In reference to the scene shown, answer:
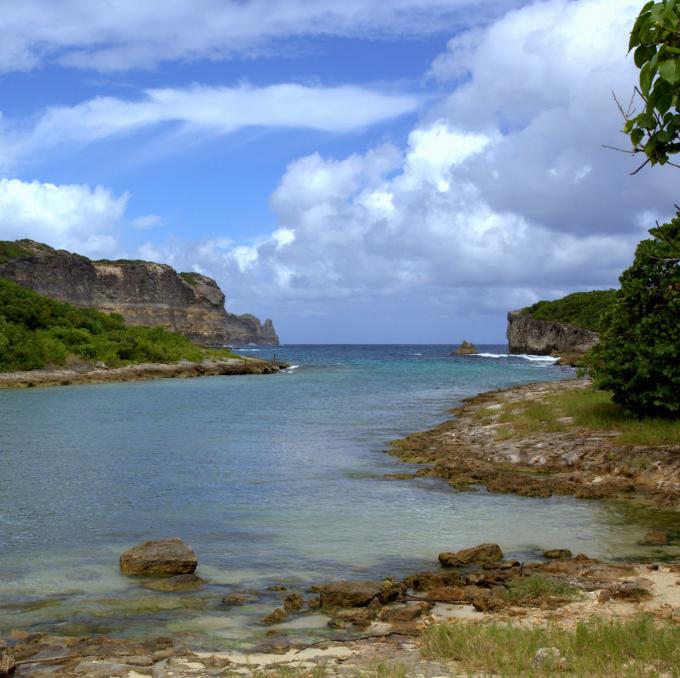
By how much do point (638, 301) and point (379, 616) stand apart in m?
15.9

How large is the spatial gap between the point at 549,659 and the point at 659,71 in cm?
544

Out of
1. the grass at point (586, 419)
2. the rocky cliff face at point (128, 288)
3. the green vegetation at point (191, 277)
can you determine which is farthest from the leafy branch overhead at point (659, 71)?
the green vegetation at point (191, 277)

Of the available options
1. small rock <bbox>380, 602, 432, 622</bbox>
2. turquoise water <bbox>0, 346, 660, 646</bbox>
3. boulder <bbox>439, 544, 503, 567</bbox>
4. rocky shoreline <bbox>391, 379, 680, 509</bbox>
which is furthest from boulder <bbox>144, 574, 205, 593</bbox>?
rocky shoreline <bbox>391, 379, 680, 509</bbox>

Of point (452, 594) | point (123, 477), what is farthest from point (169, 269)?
point (452, 594)

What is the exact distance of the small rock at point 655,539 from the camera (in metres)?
13.1

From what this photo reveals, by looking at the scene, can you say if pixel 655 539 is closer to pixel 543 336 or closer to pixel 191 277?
pixel 543 336

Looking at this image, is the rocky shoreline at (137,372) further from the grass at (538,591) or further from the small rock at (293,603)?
the grass at (538,591)

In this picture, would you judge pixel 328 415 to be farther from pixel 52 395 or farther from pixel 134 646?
pixel 134 646

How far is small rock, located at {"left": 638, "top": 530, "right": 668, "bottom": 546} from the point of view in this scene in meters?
13.1

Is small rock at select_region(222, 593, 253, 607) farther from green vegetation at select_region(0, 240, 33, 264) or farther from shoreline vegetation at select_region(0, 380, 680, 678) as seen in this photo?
green vegetation at select_region(0, 240, 33, 264)

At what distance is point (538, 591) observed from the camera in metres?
10.1

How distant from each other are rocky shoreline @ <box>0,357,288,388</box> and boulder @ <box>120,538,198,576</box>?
5235 cm

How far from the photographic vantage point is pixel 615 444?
66.6 ft

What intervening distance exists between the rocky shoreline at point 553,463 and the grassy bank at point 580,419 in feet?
1.01
